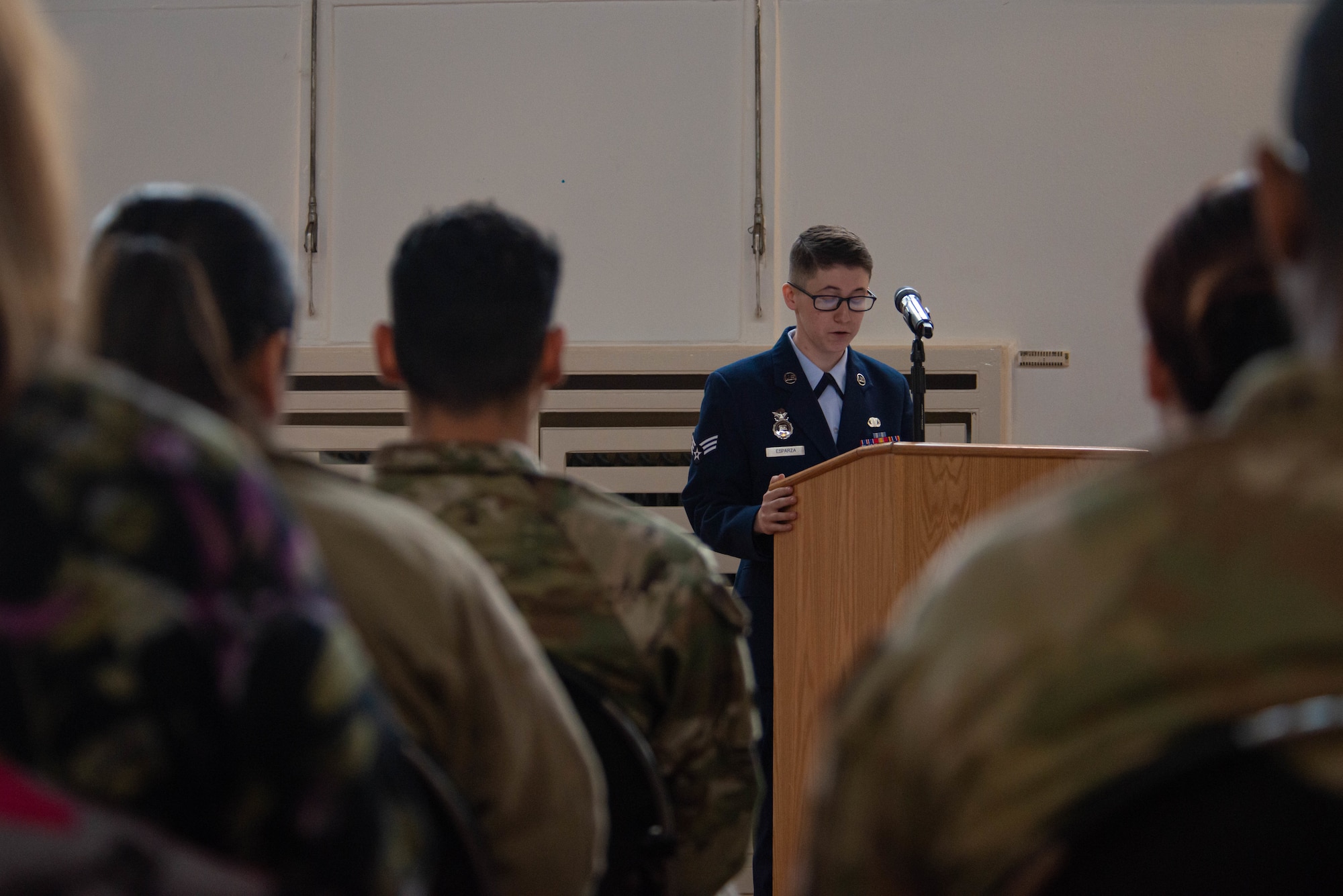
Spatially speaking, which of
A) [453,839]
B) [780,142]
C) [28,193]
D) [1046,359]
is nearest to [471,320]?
[453,839]

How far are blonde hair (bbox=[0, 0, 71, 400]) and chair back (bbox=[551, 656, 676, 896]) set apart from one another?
577 millimetres

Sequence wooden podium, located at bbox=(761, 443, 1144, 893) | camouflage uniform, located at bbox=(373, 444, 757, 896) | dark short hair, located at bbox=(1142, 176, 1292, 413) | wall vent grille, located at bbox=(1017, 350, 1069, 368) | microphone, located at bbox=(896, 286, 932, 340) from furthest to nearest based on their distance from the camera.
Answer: wall vent grille, located at bbox=(1017, 350, 1069, 368) → microphone, located at bbox=(896, 286, 932, 340) → wooden podium, located at bbox=(761, 443, 1144, 893) → camouflage uniform, located at bbox=(373, 444, 757, 896) → dark short hair, located at bbox=(1142, 176, 1292, 413)

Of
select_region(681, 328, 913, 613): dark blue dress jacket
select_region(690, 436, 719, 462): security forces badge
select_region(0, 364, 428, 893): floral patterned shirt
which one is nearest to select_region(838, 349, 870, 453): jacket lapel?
select_region(681, 328, 913, 613): dark blue dress jacket

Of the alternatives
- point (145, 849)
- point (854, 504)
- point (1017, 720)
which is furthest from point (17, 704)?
point (854, 504)

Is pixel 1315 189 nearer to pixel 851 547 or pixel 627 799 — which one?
pixel 627 799

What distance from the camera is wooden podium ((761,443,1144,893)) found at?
2.00m

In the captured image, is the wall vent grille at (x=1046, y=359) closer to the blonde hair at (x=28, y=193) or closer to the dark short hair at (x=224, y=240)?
the dark short hair at (x=224, y=240)

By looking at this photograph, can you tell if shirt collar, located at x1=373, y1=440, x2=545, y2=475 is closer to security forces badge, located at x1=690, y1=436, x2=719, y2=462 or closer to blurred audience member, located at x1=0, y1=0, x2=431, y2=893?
blurred audience member, located at x1=0, y1=0, x2=431, y2=893

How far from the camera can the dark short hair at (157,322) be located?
2.39ft

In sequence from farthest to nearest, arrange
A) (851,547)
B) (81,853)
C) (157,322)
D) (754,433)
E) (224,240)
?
1. (754,433)
2. (851,547)
3. (224,240)
4. (157,322)
5. (81,853)

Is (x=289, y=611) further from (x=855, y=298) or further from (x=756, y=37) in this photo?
(x=756, y=37)

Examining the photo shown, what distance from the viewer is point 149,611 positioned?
1.53ft

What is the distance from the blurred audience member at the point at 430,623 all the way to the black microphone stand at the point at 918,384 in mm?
1743

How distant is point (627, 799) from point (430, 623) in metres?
0.31
